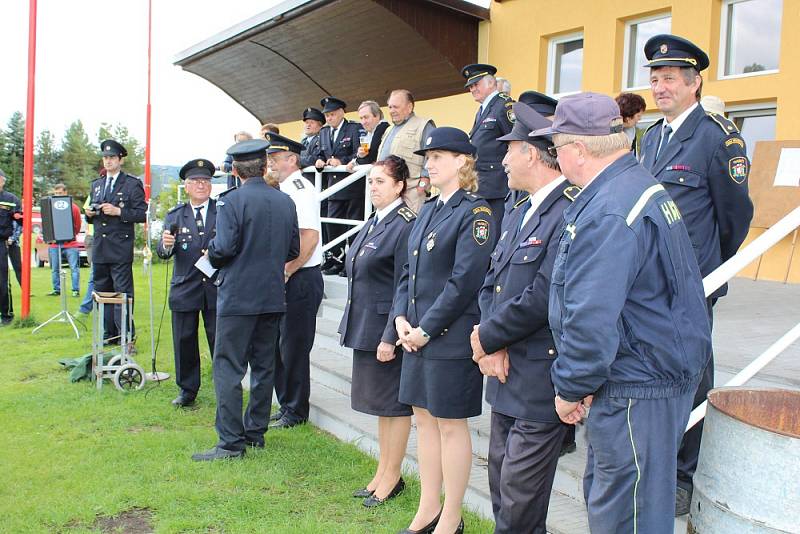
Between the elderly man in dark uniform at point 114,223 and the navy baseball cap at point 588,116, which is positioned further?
the elderly man in dark uniform at point 114,223

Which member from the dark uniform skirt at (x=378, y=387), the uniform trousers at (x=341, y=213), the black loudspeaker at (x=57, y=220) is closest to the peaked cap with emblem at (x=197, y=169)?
the uniform trousers at (x=341, y=213)

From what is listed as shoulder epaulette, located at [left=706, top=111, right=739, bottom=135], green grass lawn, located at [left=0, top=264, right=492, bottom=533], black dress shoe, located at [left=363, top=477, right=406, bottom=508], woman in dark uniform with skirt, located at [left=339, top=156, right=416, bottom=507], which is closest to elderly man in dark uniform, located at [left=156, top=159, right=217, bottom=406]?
green grass lawn, located at [left=0, top=264, right=492, bottom=533]

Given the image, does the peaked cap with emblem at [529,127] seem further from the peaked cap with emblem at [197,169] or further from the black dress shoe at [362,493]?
the peaked cap with emblem at [197,169]

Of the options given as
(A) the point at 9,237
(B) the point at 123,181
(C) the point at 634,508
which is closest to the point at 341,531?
(C) the point at 634,508

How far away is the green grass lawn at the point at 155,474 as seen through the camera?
408 cm

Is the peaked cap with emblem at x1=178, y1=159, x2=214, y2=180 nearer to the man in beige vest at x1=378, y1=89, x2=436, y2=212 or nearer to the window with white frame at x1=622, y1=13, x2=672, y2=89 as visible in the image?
the man in beige vest at x1=378, y1=89, x2=436, y2=212

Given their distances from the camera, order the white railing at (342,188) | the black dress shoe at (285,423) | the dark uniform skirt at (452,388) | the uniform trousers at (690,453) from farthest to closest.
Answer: the white railing at (342,188), the black dress shoe at (285,423), the dark uniform skirt at (452,388), the uniform trousers at (690,453)

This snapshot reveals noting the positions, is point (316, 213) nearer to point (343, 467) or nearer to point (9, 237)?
point (343, 467)

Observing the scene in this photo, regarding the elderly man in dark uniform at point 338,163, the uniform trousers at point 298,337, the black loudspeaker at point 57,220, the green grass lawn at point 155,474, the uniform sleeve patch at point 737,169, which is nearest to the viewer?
the uniform sleeve patch at point 737,169

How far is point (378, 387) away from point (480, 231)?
119 cm

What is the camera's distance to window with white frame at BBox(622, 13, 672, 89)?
31.2 ft

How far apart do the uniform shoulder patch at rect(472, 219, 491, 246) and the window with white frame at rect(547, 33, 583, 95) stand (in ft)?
23.9

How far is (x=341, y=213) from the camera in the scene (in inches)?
347

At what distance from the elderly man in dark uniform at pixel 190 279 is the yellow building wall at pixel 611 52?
17.9ft
